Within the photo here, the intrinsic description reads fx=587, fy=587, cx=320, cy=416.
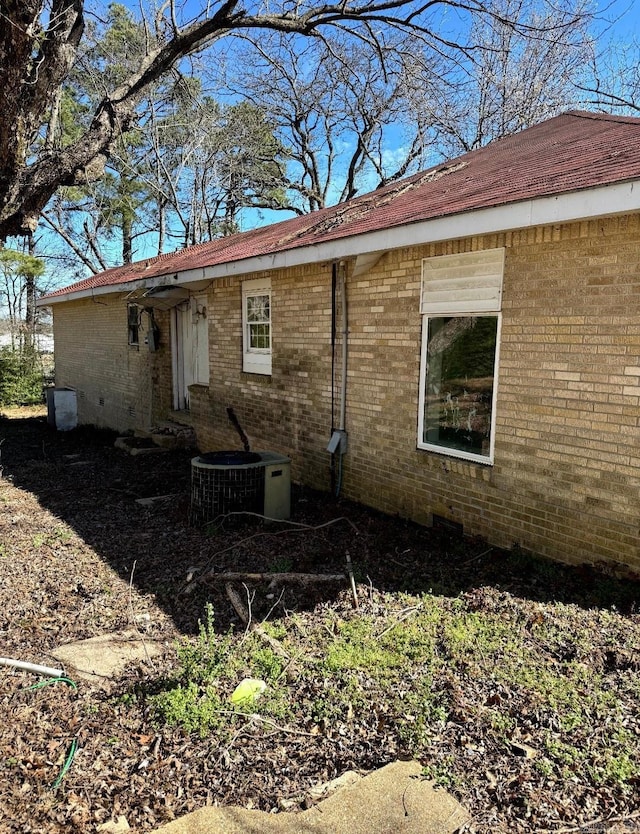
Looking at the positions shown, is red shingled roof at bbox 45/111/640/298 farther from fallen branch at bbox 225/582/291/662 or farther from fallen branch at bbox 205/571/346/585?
fallen branch at bbox 225/582/291/662

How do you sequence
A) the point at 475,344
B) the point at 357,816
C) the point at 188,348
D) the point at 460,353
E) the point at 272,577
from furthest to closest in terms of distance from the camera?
the point at 188,348
the point at 460,353
the point at 475,344
the point at 272,577
the point at 357,816

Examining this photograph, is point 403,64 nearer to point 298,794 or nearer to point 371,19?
point 371,19

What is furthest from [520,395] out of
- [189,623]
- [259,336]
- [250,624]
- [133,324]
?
[133,324]

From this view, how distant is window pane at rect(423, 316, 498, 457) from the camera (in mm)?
5438

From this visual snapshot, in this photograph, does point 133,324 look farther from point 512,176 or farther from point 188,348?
point 512,176

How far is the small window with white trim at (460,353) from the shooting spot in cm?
531

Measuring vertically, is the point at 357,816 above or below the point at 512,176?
below

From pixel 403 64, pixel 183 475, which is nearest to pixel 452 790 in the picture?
pixel 183 475

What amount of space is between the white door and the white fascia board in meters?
3.73

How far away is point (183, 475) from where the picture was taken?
914 centimetres

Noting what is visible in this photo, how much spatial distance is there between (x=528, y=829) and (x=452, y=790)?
341 mm

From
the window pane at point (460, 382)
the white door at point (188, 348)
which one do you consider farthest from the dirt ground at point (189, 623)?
the white door at point (188, 348)

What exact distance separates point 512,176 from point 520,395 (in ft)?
6.97

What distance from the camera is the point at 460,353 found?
5656mm
